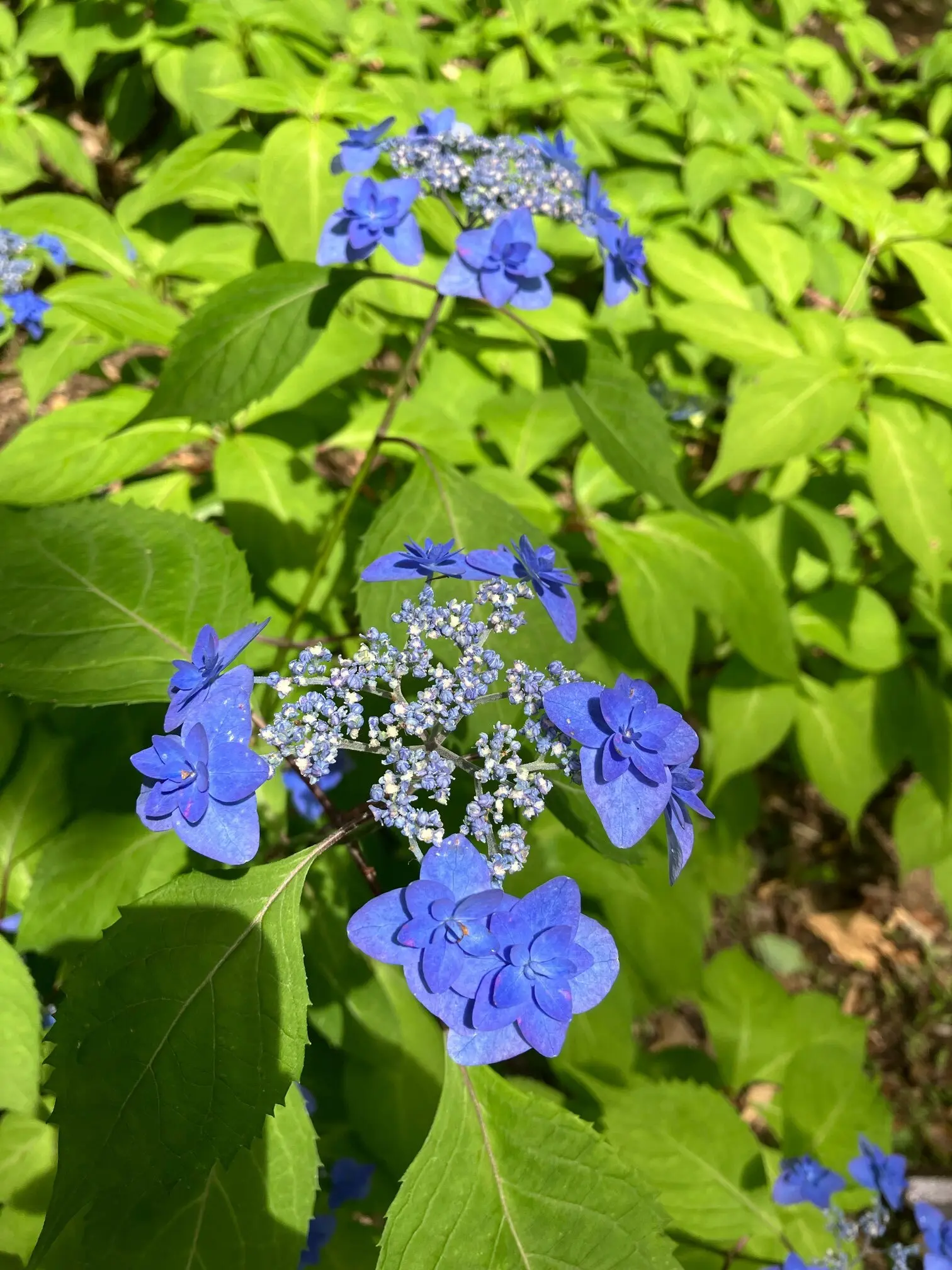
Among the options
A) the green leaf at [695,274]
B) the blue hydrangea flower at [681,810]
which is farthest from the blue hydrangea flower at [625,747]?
the green leaf at [695,274]

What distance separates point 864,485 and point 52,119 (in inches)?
127

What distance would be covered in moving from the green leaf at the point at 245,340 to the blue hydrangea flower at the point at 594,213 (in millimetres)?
548

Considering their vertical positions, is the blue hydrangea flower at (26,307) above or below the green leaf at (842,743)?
above

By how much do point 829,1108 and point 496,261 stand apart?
225cm

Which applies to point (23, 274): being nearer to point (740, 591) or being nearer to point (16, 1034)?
point (16, 1034)

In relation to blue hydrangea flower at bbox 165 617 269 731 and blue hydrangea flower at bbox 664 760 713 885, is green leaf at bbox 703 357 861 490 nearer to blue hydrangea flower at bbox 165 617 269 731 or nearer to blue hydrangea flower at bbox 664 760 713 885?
blue hydrangea flower at bbox 664 760 713 885

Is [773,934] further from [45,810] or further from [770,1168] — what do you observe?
[45,810]

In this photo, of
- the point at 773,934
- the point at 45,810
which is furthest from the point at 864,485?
the point at 45,810

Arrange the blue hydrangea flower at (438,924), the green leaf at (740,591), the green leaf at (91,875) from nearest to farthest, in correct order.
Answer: the blue hydrangea flower at (438,924)
the green leaf at (91,875)
the green leaf at (740,591)

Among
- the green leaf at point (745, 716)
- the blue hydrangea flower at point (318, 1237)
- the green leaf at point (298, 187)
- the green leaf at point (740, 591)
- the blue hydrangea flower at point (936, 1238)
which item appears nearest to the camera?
the blue hydrangea flower at point (936, 1238)

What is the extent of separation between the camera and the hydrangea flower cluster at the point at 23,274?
2.18 meters

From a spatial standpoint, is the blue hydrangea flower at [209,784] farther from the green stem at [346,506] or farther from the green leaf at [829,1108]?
the green leaf at [829,1108]

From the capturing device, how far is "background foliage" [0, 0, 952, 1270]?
1059 millimetres

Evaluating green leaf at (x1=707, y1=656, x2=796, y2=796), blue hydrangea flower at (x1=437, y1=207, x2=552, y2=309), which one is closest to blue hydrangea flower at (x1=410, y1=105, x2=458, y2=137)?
blue hydrangea flower at (x1=437, y1=207, x2=552, y2=309)
